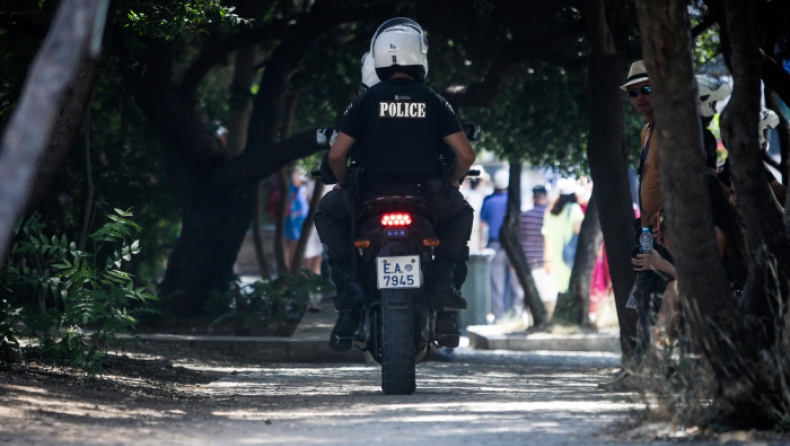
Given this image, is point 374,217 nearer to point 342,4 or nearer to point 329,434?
point 329,434

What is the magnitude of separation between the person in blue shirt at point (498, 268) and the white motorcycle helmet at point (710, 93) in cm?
980

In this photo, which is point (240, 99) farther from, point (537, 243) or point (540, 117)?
point (537, 243)

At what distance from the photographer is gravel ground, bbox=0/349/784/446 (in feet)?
16.4

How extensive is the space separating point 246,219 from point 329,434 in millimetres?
7592

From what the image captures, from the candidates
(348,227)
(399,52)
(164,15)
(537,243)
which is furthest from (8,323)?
(537,243)

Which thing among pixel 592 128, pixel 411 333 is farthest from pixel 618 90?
pixel 411 333

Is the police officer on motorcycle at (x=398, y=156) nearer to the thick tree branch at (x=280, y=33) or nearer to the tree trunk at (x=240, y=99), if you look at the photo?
the thick tree branch at (x=280, y=33)

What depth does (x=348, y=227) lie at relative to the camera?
748 centimetres

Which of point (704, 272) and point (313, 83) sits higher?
point (313, 83)

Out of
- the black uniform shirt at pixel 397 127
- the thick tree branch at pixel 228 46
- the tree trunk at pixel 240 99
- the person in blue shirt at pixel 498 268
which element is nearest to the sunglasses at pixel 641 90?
the black uniform shirt at pixel 397 127

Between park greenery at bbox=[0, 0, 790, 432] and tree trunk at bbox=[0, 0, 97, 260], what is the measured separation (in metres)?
2.32

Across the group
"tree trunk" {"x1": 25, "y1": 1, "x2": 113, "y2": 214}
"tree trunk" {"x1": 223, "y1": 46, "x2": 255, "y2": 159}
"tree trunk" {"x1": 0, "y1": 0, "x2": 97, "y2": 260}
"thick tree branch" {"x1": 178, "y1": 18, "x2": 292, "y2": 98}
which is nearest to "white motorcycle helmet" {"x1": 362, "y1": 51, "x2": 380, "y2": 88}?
"tree trunk" {"x1": 25, "y1": 1, "x2": 113, "y2": 214}

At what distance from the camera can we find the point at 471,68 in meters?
12.7

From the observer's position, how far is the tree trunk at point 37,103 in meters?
4.00
